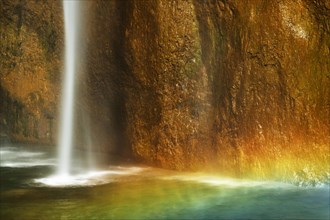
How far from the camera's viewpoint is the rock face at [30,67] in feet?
55.4

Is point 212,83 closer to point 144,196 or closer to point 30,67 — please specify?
point 144,196

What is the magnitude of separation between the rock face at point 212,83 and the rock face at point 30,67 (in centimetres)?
227

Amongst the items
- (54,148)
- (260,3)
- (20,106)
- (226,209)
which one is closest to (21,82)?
(20,106)

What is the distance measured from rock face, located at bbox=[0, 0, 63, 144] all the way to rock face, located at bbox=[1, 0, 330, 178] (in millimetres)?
2269

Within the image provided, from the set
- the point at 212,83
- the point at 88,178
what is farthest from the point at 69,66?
the point at 212,83

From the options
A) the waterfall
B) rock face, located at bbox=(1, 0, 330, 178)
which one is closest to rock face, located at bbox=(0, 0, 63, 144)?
the waterfall

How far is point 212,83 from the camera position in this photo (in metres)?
11.6

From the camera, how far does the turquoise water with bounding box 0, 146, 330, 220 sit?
26.9 feet

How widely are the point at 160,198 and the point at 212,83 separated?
3.29 metres

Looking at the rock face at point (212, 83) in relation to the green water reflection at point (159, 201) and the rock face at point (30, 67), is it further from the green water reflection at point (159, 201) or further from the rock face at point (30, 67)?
the rock face at point (30, 67)

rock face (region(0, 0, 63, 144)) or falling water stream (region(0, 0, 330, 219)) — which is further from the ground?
rock face (region(0, 0, 63, 144))

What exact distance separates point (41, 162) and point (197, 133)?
160 inches

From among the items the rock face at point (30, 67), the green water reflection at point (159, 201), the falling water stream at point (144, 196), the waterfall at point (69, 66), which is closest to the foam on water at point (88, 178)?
the falling water stream at point (144, 196)

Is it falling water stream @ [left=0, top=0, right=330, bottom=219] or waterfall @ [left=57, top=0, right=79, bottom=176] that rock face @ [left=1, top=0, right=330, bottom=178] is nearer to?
waterfall @ [left=57, top=0, right=79, bottom=176]
